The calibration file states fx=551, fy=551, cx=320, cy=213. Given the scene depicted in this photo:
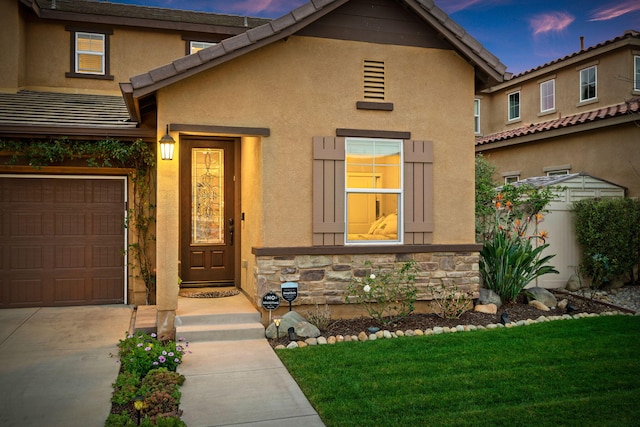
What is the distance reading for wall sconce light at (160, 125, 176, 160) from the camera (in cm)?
736

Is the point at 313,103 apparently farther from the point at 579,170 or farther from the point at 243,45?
the point at 579,170

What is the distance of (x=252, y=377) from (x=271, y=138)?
11.4 feet

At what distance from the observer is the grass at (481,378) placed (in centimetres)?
473

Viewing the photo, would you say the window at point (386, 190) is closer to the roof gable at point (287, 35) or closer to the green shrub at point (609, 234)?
the roof gable at point (287, 35)

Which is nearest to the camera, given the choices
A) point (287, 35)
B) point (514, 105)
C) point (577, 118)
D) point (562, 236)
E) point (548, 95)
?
point (287, 35)

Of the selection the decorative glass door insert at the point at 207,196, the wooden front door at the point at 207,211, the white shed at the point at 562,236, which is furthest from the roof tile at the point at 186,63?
the white shed at the point at 562,236

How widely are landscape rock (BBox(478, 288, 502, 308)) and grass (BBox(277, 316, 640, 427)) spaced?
108 cm

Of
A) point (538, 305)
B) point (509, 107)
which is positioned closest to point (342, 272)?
point (538, 305)

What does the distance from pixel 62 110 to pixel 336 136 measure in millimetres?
5118

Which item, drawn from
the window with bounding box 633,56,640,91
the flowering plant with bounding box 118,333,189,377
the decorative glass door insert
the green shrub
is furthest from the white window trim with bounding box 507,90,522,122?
the flowering plant with bounding box 118,333,189,377

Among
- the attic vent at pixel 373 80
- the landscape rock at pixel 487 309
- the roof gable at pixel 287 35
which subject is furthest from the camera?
the landscape rock at pixel 487 309

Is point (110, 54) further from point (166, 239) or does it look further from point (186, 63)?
point (166, 239)

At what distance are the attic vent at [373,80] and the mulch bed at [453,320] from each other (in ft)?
11.1

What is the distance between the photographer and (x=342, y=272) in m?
8.16
